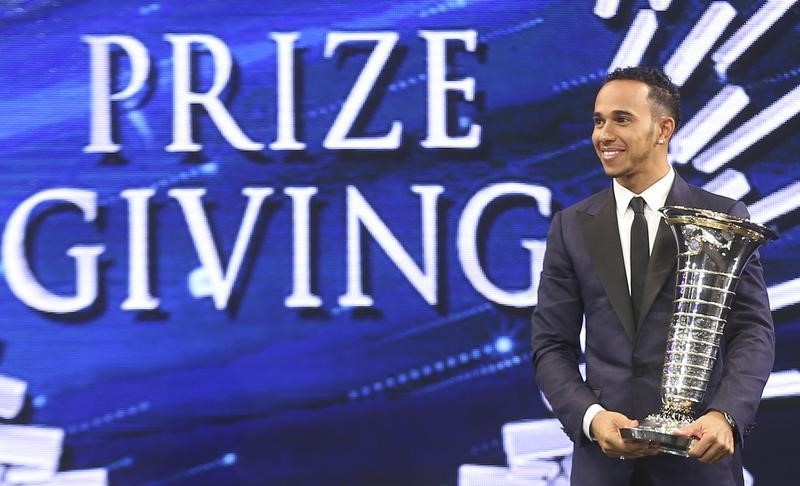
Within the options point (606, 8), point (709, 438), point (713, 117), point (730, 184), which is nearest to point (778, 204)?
point (730, 184)

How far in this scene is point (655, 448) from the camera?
1.95 meters

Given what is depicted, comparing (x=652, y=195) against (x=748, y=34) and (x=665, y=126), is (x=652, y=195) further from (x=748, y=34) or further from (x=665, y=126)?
(x=748, y=34)

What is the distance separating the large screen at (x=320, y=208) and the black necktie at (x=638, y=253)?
1.28m

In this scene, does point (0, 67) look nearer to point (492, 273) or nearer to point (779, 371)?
point (492, 273)

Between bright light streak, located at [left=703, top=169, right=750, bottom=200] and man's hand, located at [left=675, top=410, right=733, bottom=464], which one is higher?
bright light streak, located at [left=703, top=169, right=750, bottom=200]

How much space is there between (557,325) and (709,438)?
0.37 m

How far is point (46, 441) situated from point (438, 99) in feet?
4.72

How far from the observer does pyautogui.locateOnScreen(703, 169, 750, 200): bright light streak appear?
3422 millimetres

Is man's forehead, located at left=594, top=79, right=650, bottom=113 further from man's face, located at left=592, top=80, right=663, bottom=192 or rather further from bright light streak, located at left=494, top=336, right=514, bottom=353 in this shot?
bright light streak, located at left=494, top=336, right=514, bottom=353

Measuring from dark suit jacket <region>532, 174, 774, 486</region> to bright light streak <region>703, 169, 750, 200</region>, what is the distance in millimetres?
1289

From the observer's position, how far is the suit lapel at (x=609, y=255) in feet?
6.84

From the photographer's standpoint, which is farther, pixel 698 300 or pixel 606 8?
pixel 606 8

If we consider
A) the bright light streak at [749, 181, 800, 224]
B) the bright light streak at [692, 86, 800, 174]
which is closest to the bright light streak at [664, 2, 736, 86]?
the bright light streak at [692, 86, 800, 174]

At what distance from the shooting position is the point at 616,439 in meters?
1.96
